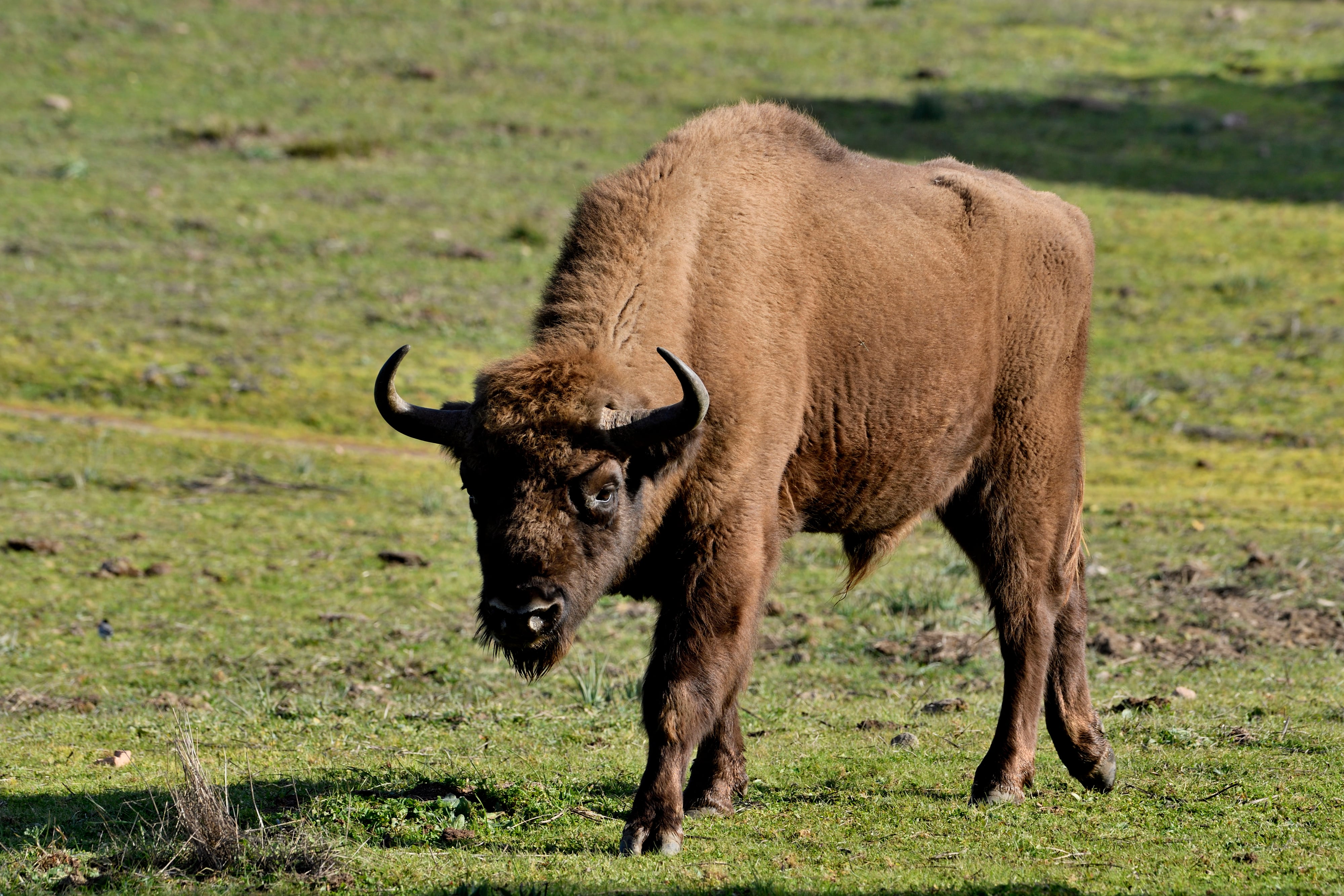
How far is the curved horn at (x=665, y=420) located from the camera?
5.60 metres

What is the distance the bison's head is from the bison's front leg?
0.42 metres

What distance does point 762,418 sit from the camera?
636cm

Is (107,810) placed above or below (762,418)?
below

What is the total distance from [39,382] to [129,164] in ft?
33.4

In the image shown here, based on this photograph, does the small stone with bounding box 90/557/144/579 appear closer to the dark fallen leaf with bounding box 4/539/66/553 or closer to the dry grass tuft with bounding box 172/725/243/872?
the dark fallen leaf with bounding box 4/539/66/553

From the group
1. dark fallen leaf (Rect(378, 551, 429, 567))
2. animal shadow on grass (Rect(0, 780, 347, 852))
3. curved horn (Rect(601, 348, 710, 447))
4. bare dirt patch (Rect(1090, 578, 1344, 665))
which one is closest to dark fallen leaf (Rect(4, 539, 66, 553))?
dark fallen leaf (Rect(378, 551, 429, 567))

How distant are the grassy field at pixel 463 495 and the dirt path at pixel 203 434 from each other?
0.07m

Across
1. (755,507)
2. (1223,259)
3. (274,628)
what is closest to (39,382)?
(274,628)

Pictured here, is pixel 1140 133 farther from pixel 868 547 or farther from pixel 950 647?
pixel 868 547

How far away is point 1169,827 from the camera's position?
20.5 feet

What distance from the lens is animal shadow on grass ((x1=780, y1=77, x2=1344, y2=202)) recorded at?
27.7m

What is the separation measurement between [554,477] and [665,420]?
50 cm

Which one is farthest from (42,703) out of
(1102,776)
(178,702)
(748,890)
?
(1102,776)

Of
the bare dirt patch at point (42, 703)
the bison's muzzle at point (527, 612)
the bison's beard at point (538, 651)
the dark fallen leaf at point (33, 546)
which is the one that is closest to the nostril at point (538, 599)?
the bison's muzzle at point (527, 612)
